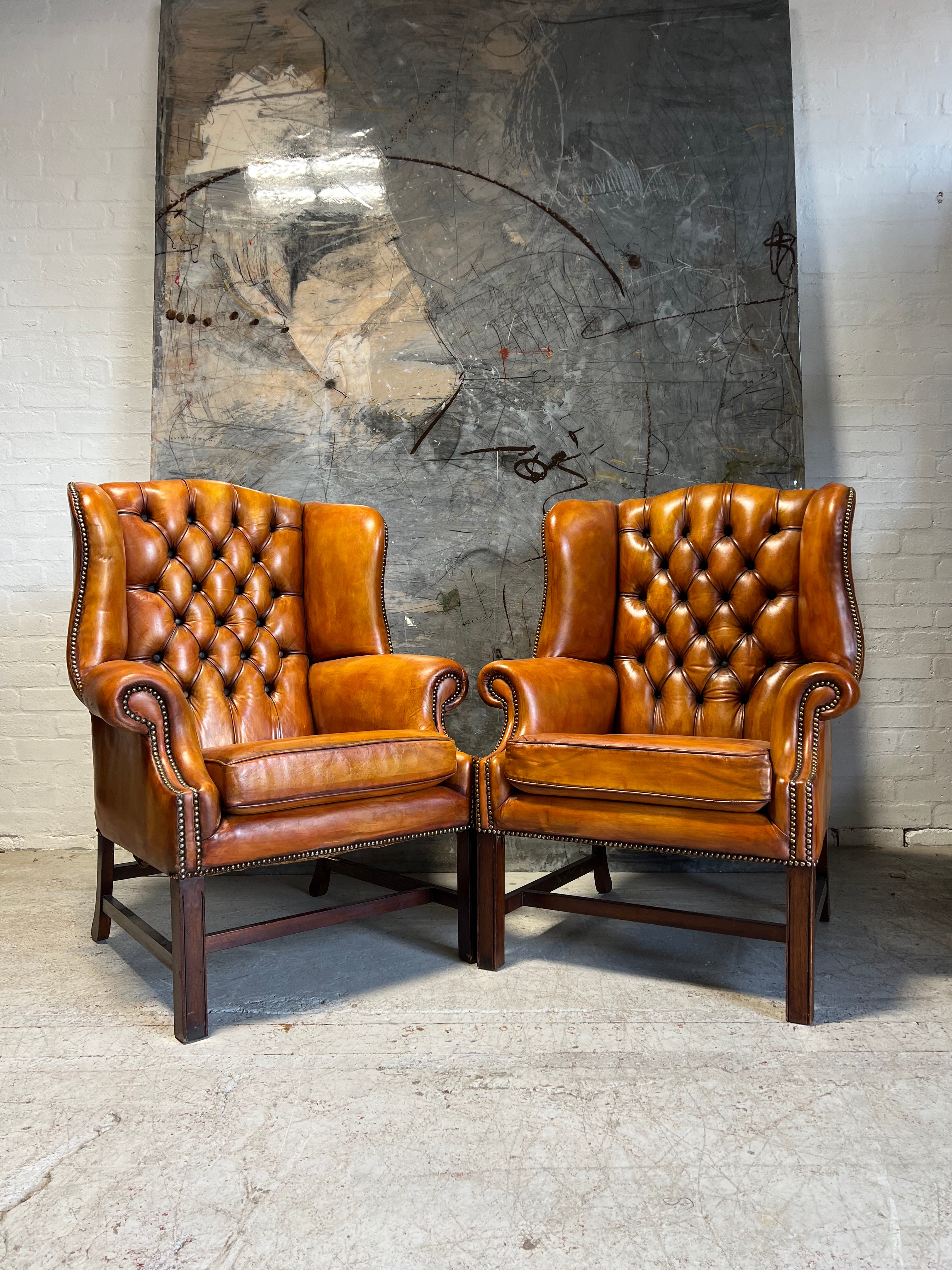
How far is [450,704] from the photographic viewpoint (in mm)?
2320

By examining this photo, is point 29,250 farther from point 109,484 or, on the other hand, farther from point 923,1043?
point 923,1043

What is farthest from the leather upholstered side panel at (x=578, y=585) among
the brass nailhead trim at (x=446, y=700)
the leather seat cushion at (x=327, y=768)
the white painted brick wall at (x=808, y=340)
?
the white painted brick wall at (x=808, y=340)

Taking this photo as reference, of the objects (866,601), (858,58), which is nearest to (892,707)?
(866,601)

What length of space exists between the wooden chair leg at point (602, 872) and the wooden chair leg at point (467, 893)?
25.2 inches

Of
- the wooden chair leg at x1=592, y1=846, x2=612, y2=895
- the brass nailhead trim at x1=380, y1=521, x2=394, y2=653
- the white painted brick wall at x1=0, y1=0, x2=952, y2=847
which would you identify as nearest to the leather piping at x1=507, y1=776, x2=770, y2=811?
the brass nailhead trim at x1=380, y1=521, x2=394, y2=653

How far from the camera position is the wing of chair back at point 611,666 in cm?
191

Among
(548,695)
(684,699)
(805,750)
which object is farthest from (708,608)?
(805,750)

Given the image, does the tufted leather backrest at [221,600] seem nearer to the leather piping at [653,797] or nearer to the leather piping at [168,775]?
the leather piping at [168,775]

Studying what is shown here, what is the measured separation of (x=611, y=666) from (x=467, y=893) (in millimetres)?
825

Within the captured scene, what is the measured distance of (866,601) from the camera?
3268mm

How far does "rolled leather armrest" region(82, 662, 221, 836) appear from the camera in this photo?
1.85 metres

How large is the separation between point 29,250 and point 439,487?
1.78 metres

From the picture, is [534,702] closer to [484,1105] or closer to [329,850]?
[329,850]

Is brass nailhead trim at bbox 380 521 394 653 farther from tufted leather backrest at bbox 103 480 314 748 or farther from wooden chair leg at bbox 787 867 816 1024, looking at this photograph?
wooden chair leg at bbox 787 867 816 1024
